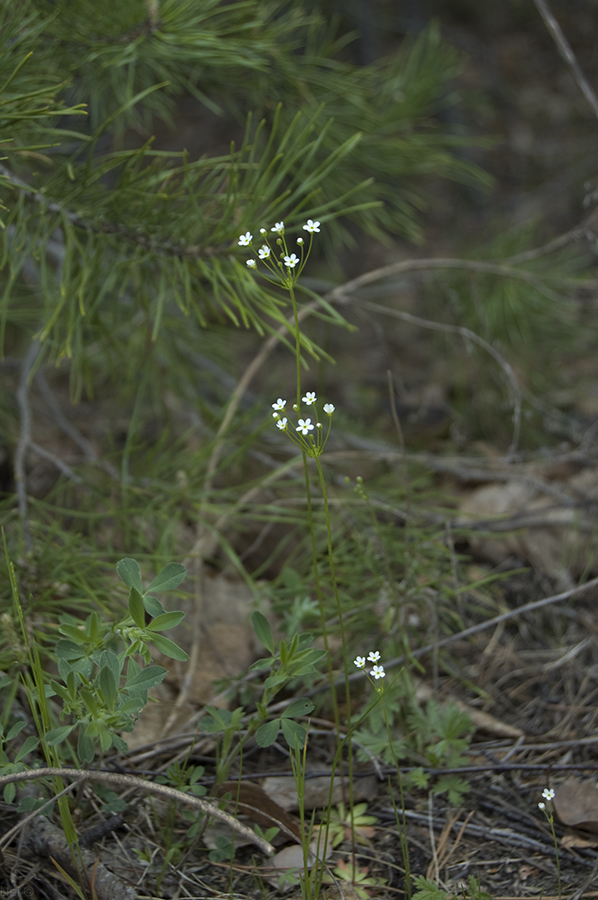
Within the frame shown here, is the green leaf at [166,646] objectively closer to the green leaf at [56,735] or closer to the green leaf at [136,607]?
the green leaf at [136,607]

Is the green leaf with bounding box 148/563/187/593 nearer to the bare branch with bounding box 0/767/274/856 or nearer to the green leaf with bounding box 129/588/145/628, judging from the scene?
the green leaf with bounding box 129/588/145/628

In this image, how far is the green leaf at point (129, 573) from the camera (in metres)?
1.06

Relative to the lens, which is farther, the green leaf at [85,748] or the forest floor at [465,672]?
the forest floor at [465,672]

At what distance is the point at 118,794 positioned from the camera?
1215mm

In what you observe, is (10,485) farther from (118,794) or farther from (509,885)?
(509,885)

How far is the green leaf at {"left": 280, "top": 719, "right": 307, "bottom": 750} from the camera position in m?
1.03

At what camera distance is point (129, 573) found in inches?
42.1

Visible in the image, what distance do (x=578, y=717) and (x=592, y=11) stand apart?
17.5 ft

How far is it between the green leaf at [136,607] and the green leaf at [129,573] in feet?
0.16

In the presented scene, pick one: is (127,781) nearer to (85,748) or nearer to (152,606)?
(85,748)

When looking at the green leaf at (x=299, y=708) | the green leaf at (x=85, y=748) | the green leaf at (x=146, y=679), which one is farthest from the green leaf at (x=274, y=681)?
the green leaf at (x=85, y=748)

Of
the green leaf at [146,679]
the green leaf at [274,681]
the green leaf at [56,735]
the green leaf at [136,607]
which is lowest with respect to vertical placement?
the green leaf at [56,735]

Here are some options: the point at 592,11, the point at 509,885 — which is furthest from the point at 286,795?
the point at 592,11

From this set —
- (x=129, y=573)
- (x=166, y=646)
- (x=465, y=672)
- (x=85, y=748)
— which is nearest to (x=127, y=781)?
(x=85, y=748)
